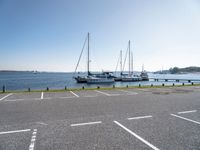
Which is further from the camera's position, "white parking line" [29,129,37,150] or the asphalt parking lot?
the asphalt parking lot

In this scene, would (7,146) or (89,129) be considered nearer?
(7,146)

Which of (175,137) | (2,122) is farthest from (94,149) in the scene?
(2,122)

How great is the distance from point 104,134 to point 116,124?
115 centimetres

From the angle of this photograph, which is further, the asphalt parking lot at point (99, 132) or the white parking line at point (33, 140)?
the asphalt parking lot at point (99, 132)

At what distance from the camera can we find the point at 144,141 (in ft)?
14.1

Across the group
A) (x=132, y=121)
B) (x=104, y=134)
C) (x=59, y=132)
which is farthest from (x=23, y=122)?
(x=132, y=121)

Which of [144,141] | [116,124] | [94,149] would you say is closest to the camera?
[94,149]

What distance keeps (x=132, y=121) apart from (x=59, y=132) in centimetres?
306

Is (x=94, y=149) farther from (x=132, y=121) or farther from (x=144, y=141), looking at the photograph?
(x=132, y=121)

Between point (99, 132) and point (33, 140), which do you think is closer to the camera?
point (33, 140)

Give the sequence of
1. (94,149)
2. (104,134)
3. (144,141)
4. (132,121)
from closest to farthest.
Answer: (94,149) < (144,141) < (104,134) < (132,121)

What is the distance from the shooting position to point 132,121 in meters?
6.18

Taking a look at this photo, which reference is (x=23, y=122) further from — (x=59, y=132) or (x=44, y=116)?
(x=59, y=132)

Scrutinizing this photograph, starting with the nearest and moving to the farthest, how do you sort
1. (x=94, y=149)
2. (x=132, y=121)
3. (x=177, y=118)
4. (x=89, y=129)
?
(x=94, y=149), (x=89, y=129), (x=132, y=121), (x=177, y=118)
